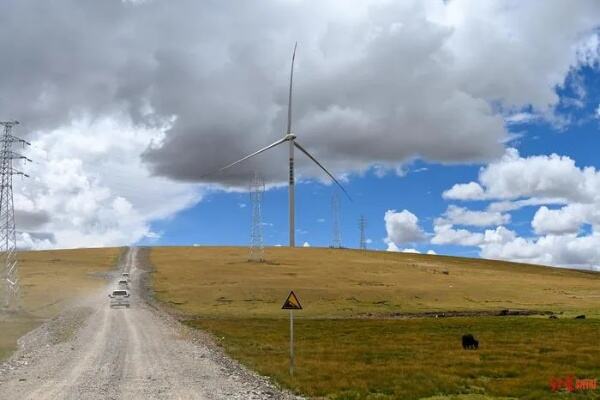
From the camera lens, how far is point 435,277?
127 metres

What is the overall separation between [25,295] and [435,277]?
78.3 metres

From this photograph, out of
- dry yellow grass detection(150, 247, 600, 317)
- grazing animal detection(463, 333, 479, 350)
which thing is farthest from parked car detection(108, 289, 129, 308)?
grazing animal detection(463, 333, 479, 350)

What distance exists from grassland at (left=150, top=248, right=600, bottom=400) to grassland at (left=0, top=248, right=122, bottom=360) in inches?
487

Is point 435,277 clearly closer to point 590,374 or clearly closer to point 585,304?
point 585,304

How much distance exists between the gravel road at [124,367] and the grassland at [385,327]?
2.23 meters

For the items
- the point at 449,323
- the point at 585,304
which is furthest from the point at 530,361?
the point at 585,304

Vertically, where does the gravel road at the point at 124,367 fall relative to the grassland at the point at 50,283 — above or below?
below

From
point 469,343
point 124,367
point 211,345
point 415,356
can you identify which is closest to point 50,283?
point 211,345

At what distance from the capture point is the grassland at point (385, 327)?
2641 centimetres

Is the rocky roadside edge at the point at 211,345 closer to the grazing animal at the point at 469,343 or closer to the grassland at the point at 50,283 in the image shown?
the grassland at the point at 50,283

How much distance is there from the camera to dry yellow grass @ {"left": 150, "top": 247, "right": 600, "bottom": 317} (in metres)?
83.1

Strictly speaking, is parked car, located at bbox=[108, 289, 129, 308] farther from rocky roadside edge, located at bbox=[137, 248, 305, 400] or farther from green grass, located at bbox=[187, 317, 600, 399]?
green grass, located at bbox=[187, 317, 600, 399]

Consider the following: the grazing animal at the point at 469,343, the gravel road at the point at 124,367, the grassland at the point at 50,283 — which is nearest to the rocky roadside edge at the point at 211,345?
the gravel road at the point at 124,367

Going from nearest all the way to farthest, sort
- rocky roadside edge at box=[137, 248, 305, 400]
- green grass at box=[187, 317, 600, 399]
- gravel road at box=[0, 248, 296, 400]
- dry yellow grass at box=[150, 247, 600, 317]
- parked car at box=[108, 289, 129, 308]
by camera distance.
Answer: gravel road at box=[0, 248, 296, 400] → rocky roadside edge at box=[137, 248, 305, 400] → green grass at box=[187, 317, 600, 399] → parked car at box=[108, 289, 129, 308] → dry yellow grass at box=[150, 247, 600, 317]
